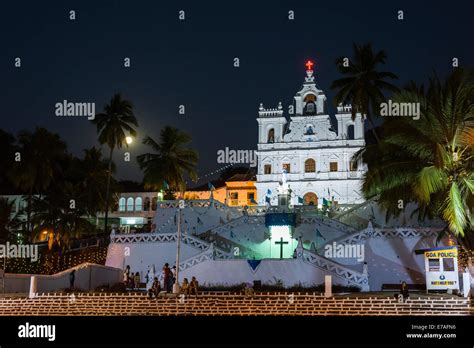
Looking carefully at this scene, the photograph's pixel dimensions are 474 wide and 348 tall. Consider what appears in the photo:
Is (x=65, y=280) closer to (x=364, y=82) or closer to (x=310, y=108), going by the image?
(x=364, y=82)

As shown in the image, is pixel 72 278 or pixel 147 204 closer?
pixel 72 278

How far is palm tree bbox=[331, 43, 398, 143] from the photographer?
47.5 m

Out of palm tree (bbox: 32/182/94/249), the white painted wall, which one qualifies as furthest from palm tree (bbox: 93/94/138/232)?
the white painted wall

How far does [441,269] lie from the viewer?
1069 inches

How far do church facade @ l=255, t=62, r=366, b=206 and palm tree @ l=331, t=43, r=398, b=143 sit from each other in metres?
15.4

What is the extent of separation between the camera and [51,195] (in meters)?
66.1

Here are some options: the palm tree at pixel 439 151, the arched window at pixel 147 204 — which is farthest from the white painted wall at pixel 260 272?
the arched window at pixel 147 204

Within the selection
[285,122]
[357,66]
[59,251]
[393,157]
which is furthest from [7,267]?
[285,122]

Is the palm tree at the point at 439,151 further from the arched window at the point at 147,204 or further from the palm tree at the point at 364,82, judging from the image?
the arched window at the point at 147,204

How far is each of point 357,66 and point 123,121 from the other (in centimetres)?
2248

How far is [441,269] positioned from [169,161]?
1420 inches

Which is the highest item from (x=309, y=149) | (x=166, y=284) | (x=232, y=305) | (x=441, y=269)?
(x=309, y=149)

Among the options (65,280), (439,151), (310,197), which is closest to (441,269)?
(439,151)

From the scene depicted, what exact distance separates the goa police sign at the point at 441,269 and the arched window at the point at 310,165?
3818 cm
